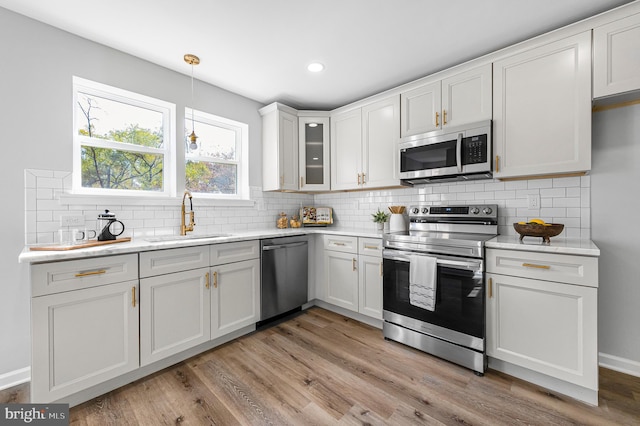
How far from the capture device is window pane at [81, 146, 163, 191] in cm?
223

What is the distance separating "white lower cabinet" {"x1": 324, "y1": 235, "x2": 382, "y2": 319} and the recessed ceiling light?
1.71 metres

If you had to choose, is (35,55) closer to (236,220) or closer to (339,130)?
(236,220)

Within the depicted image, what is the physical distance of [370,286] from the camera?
273 cm

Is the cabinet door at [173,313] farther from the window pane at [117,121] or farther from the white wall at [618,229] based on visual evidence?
the white wall at [618,229]

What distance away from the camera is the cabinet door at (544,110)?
6.11ft

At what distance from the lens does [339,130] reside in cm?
339

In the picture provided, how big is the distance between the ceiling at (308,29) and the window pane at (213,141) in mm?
550

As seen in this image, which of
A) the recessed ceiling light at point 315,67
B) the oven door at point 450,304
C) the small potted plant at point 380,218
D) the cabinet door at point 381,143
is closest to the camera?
the oven door at point 450,304

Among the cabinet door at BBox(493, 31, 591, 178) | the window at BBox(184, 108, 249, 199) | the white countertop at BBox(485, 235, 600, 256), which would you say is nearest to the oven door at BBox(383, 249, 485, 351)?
the white countertop at BBox(485, 235, 600, 256)

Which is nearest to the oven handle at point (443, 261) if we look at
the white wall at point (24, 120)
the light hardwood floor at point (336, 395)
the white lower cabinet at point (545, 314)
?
the white lower cabinet at point (545, 314)

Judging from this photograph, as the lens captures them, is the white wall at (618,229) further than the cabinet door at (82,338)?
Yes

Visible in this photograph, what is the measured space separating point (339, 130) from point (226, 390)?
9.44 feet

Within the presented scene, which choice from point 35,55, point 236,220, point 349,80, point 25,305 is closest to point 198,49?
point 35,55

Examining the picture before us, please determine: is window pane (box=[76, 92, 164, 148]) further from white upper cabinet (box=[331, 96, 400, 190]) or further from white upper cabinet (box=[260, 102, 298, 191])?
white upper cabinet (box=[331, 96, 400, 190])
